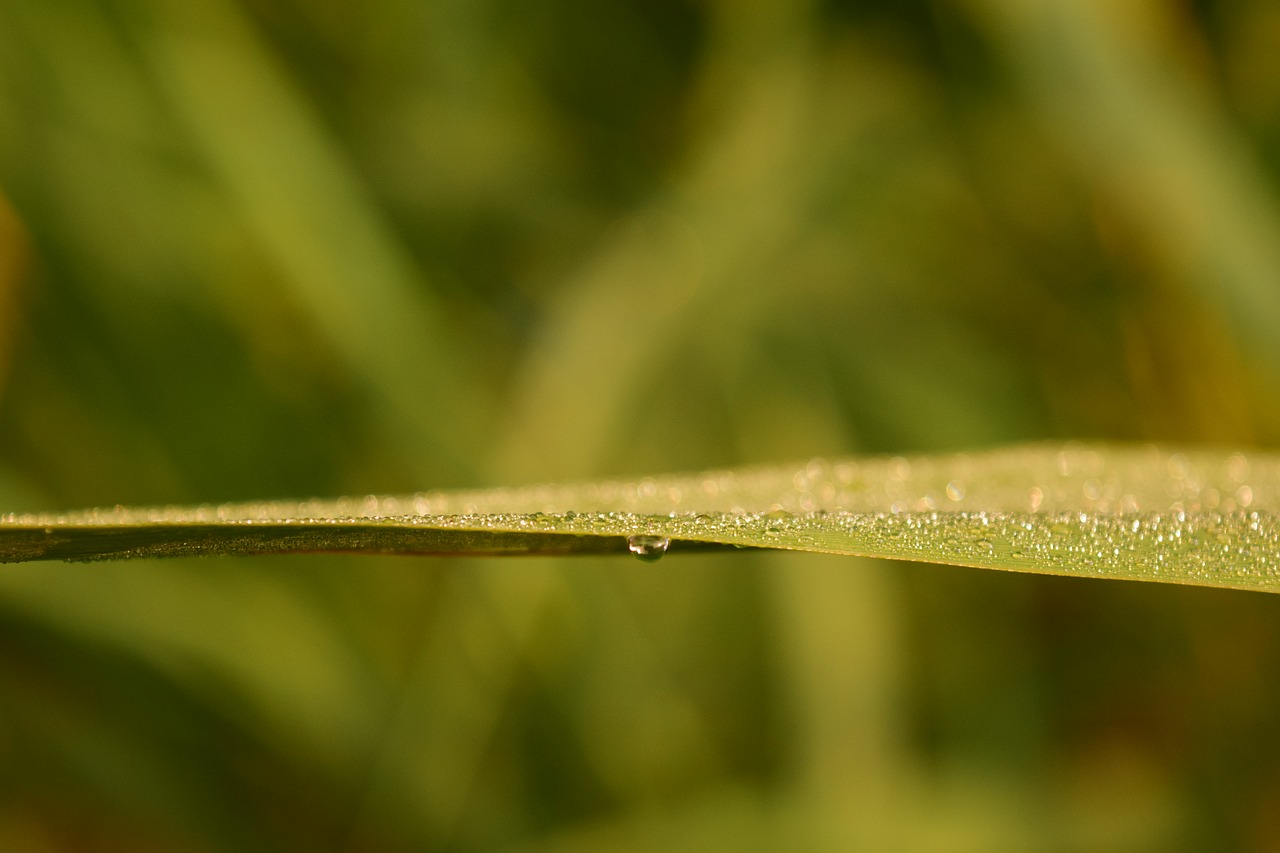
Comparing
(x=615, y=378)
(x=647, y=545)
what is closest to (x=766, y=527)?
(x=647, y=545)

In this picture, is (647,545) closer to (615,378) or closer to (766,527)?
(766,527)

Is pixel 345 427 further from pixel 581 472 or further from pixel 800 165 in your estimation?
pixel 800 165

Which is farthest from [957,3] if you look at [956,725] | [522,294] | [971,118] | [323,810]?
[323,810]

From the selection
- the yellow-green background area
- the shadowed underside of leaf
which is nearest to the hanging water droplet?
the shadowed underside of leaf

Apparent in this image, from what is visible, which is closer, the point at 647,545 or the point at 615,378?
the point at 647,545

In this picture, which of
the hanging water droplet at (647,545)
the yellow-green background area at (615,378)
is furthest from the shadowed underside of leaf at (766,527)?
the yellow-green background area at (615,378)

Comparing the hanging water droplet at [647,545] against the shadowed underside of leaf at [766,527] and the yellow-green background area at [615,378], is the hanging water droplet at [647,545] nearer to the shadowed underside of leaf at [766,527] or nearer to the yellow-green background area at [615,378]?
the shadowed underside of leaf at [766,527]
